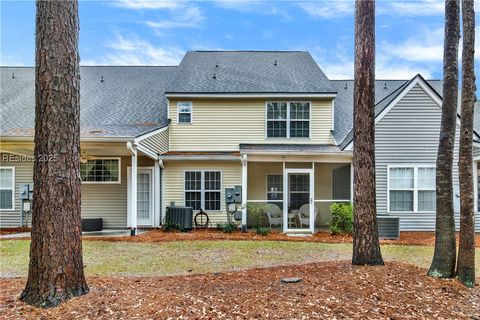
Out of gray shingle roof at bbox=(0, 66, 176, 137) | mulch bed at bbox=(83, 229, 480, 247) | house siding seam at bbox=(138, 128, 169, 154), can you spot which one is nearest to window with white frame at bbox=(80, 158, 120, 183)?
gray shingle roof at bbox=(0, 66, 176, 137)

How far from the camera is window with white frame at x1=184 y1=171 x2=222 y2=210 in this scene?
550 inches

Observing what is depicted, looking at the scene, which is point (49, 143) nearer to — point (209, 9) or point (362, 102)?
point (362, 102)

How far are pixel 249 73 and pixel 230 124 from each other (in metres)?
2.96

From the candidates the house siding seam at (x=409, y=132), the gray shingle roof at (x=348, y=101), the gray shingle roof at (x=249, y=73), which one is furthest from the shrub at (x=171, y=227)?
the house siding seam at (x=409, y=132)

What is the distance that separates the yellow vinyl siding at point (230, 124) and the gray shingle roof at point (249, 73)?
58 centimetres

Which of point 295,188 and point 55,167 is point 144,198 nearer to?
point 295,188

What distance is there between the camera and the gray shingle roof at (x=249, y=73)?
48.3ft

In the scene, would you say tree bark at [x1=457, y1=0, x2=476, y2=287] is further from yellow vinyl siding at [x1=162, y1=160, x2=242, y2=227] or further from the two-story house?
yellow vinyl siding at [x1=162, y1=160, x2=242, y2=227]

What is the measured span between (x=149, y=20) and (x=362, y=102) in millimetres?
13192

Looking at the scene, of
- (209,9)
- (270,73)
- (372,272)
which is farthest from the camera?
(270,73)

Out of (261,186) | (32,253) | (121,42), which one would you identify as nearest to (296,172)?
(261,186)

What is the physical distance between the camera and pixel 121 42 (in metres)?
18.9

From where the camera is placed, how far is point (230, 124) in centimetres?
1466

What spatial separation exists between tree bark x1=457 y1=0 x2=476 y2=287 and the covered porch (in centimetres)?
662
